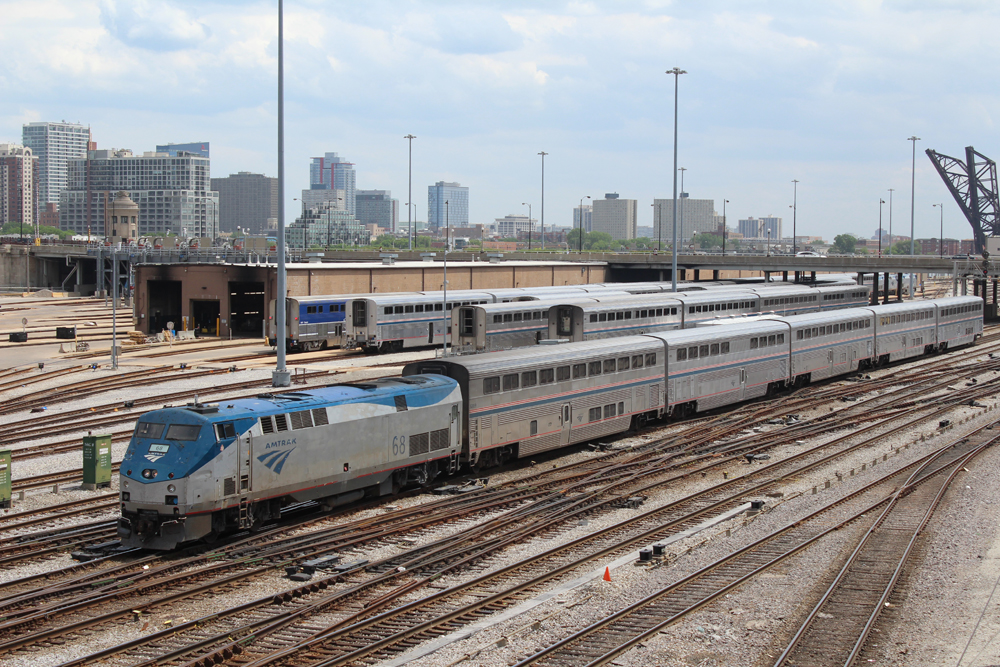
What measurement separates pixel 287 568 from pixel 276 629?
281 centimetres

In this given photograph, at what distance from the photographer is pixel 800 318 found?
4059 centimetres

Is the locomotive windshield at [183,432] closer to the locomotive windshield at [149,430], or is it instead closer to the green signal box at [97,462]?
the locomotive windshield at [149,430]

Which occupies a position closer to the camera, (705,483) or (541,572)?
(541,572)

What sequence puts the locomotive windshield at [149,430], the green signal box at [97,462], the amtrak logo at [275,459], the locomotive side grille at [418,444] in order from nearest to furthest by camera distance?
the locomotive windshield at [149,430] → the amtrak logo at [275,459] → the locomotive side grille at [418,444] → the green signal box at [97,462]

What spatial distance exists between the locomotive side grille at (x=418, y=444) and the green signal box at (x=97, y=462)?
7374 mm

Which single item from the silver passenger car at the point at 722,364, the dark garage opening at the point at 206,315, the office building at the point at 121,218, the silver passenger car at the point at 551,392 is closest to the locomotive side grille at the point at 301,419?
the silver passenger car at the point at 551,392

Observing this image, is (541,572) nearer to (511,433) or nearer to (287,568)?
(287,568)

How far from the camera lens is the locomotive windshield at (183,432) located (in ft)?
57.1

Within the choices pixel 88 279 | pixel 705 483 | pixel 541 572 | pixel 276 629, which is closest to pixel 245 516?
pixel 276 629

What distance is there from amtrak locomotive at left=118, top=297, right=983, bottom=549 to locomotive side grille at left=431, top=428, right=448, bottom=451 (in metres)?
0.04

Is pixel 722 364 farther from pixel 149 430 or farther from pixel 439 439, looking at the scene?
pixel 149 430

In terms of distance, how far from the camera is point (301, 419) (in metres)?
19.1

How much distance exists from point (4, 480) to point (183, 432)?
641cm

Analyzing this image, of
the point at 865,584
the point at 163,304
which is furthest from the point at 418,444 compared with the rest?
the point at 163,304
